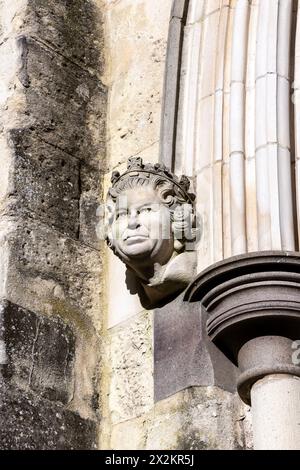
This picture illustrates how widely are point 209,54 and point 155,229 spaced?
2.43ft

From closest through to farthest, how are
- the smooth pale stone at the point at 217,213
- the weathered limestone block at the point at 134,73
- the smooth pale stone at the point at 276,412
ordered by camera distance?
1. the smooth pale stone at the point at 276,412
2. the smooth pale stone at the point at 217,213
3. the weathered limestone block at the point at 134,73

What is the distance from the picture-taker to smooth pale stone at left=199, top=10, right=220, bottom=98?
186 inches

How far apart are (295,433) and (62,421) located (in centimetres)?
79

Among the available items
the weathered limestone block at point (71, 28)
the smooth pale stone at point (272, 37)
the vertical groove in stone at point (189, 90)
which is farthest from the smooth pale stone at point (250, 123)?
the weathered limestone block at point (71, 28)

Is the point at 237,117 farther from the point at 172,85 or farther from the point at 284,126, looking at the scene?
the point at 172,85

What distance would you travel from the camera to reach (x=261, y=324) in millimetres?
4145

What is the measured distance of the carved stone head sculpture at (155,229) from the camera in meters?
4.40

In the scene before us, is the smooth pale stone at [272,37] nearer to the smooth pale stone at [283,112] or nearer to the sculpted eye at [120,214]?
the smooth pale stone at [283,112]

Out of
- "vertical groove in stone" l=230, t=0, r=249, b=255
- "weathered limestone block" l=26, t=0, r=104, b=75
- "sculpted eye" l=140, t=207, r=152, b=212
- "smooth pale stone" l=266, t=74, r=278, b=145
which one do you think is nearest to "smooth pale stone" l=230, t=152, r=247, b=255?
"vertical groove in stone" l=230, t=0, r=249, b=255

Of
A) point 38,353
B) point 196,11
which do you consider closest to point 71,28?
point 196,11

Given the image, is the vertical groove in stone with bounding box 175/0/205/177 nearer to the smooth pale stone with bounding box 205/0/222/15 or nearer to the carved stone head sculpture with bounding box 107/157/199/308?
the smooth pale stone with bounding box 205/0/222/15

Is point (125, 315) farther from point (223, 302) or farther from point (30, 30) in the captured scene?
point (30, 30)

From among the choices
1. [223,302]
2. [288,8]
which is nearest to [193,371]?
[223,302]

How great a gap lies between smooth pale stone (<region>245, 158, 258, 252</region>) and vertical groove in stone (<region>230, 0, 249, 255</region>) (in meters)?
0.01
